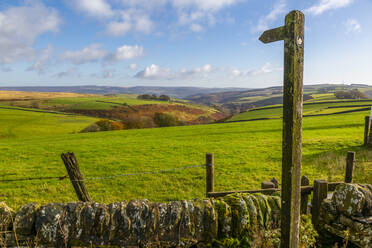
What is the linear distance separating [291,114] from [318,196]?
301 cm

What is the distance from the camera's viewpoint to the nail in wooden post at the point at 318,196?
5066 mm

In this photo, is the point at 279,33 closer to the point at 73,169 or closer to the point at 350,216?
the point at 350,216

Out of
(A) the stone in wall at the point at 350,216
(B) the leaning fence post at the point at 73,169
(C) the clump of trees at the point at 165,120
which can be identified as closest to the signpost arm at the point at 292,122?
(A) the stone in wall at the point at 350,216

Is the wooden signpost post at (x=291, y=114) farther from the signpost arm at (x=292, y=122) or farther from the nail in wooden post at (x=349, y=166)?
the nail in wooden post at (x=349, y=166)

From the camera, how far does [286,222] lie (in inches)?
135

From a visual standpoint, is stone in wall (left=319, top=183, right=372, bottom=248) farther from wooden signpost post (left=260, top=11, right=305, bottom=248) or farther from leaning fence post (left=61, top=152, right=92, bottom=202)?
leaning fence post (left=61, top=152, right=92, bottom=202)

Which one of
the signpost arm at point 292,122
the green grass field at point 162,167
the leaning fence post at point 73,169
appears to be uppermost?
the signpost arm at point 292,122

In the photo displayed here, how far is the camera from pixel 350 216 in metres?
4.41

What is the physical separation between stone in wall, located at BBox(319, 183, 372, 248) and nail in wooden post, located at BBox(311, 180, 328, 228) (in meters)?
0.29

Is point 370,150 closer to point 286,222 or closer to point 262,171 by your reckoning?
point 262,171

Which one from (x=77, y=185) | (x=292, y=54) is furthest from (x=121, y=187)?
(x=292, y=54)

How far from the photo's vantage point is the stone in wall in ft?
13.9

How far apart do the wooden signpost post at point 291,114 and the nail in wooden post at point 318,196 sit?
204cm

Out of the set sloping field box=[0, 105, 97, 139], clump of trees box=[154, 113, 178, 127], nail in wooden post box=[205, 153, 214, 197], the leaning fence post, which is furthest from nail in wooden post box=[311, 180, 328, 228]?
clump of trees box=[154, 113, 178, 127]
